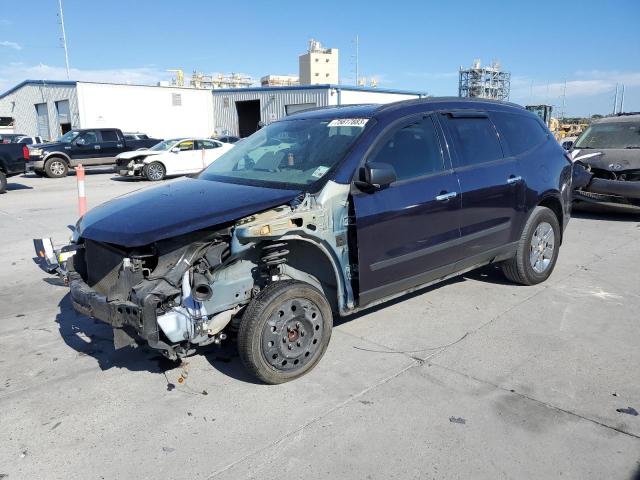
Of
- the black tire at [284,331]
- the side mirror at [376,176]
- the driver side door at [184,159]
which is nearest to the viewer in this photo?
the black tire at [284,331]

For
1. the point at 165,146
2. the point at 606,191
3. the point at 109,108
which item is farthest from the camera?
the point at 109,108

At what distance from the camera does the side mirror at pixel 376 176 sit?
3652 mm

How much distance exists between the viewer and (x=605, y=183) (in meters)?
8.95

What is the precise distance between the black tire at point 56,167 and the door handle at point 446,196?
19.7 metres

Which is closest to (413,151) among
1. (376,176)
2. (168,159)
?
(376,176)

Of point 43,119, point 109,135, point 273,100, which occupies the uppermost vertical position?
point 273,100

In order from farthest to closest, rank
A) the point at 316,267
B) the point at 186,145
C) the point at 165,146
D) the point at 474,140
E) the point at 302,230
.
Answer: the point at 165,146, the point at 186,145, the point at 474,140, the point at 316,267, the point at 302,230

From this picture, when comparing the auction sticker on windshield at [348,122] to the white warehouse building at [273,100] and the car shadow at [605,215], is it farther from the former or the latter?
the white warehouse building at [273,100]

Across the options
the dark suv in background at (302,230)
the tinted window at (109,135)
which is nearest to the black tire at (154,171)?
the tinted window at (109,135)

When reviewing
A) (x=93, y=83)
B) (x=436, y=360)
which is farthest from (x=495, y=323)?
(x=93, y=83)

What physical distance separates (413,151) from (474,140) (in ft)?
2.97

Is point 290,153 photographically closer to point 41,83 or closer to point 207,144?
point 207,144

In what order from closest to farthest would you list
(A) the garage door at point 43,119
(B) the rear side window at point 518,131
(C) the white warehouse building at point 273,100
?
(B) the rear side window at point 518,131 < (C) the white warehouse building at point 273,100 < (A) the garage door at point 43,119

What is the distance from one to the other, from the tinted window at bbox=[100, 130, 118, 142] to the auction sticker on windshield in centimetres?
2014
